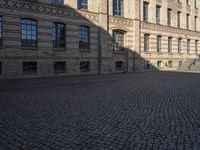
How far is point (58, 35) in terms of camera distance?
69.3 ft

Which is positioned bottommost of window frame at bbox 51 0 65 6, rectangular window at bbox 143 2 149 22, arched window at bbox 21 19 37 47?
arched window at bbox 21 19 37 47

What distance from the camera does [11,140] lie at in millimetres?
5012

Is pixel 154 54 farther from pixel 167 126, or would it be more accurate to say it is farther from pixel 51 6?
pixel 167 126

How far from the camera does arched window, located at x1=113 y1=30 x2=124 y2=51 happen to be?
83.5ft

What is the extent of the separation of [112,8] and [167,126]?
20615mm

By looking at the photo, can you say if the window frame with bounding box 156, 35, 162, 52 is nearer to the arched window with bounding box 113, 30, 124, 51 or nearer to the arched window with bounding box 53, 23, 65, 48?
the arched window with bounding box 113, 30, 124, 51

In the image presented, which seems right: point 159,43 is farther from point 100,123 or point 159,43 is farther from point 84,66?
point 100,123

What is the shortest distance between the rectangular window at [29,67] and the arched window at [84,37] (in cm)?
508

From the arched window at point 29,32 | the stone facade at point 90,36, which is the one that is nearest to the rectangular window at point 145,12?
the stone facade at point 90,36

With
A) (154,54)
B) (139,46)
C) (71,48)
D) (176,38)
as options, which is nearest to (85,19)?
(71,48)

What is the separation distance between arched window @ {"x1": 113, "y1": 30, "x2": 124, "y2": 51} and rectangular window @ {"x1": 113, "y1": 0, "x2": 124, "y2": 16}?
207 cm

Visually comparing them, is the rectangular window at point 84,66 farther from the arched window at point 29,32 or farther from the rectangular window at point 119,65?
the arched window at point 29,32

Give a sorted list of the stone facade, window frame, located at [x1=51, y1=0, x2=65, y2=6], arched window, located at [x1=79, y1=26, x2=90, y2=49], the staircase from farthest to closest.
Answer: the staircase
arched window, located at [x1=79, y1=26, x2=90, y2=49]
window frame, located at [x1=51, y1=0, x2=65, y2=6]
the stone facade

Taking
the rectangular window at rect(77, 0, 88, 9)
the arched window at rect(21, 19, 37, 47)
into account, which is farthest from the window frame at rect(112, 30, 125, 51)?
the arched window at rect(21, 19, 37, 47)
